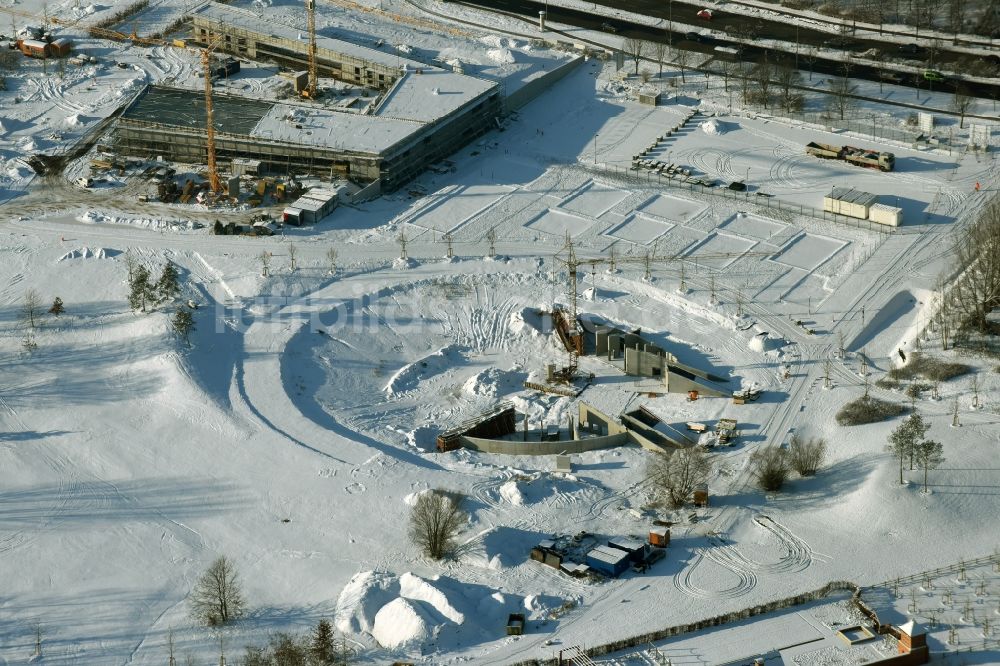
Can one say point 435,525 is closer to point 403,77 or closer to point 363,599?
point 363,599

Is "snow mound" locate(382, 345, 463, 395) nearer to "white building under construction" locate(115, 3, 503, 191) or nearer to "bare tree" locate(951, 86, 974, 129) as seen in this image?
"white building under construction" locate(115, 3, 503, 191)

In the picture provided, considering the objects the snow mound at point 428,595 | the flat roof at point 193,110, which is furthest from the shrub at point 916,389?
the flat roof at point 193,110

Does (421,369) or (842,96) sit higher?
(842,96)

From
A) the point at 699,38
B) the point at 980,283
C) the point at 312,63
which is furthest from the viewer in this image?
the point at 699,38

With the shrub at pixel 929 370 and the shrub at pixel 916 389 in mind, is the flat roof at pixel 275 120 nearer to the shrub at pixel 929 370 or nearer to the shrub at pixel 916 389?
the shrub at pixel 929 370

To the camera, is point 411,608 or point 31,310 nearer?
point 411,608

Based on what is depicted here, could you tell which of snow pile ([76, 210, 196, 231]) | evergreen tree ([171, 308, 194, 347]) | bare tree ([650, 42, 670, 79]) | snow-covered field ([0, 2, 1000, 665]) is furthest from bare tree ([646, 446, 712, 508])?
bare tree ([650, 42, 670, 79])

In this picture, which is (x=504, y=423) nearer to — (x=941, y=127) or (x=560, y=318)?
(x=560, y=318)

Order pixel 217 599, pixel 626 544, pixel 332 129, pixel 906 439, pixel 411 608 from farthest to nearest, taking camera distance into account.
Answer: pixel 332 129 → pixel 906 439 → pixel 626 544 → pixel 217 599 → pixel 411 608

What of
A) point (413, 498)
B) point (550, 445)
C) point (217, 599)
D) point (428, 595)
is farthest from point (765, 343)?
point (217, 599)
